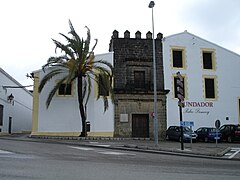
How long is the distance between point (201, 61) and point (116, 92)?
9.76 metres

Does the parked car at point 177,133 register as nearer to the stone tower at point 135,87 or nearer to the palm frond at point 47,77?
the stone tower at point 135,87

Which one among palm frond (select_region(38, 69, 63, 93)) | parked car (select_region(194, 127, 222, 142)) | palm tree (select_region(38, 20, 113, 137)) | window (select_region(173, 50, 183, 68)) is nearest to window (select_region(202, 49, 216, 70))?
window (select_region(173, 50, 183, 68))

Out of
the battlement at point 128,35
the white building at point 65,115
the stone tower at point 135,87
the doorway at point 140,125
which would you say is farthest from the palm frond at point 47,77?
the doorway at point 140,125

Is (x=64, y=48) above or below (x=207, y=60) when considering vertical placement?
below

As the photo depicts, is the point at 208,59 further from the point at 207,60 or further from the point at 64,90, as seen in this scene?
the point at 64,90

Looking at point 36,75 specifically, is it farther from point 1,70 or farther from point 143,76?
point 143,76

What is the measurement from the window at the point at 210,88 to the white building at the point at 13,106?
19.9 metres

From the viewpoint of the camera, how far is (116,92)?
3269cm

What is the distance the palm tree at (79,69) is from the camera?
29.1 m

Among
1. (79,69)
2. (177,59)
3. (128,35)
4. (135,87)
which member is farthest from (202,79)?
(79,69)

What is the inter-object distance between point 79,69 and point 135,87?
6.63m

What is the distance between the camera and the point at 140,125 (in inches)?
1304

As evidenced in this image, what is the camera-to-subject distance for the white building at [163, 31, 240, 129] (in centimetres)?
3416

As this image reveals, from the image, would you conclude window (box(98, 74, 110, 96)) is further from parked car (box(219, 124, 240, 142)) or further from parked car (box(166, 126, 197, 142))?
parked car (box(219, 124, 240, 142))
